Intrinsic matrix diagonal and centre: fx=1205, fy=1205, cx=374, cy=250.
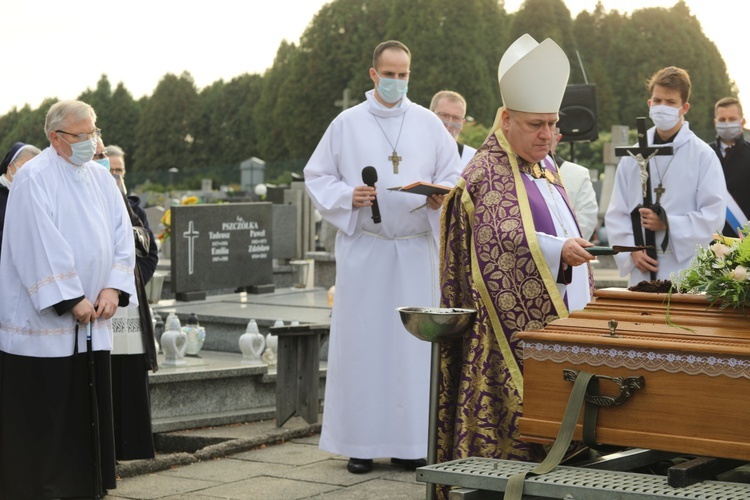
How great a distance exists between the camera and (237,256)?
14992 millimetres

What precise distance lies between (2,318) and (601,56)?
2775 inches

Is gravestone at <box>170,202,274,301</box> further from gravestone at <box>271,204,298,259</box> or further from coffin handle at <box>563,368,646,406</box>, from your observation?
coffin handle at <box>563,368,646,406</box>

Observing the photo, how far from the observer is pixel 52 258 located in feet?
19.2

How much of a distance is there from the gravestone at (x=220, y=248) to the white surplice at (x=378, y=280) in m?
7.17

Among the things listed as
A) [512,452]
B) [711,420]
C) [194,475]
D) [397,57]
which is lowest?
[194,475]

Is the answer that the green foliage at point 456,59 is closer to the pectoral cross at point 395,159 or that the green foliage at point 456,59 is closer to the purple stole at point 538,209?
the pectoral cross at point 395,159

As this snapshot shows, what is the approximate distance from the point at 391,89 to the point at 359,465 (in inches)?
86.6

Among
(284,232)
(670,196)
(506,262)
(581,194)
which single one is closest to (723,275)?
A: (506,262)

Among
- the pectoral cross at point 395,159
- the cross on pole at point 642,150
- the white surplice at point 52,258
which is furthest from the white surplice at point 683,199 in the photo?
the white surplice at point 52,258

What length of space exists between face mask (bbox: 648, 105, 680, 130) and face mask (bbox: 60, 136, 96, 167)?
124 inches

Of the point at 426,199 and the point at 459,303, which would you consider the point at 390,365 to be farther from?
the point at 459,303


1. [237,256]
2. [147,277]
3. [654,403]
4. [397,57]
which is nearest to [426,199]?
[397,57]

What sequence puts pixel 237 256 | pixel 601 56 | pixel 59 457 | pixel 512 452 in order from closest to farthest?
pixel 512 452
pixel 59 457
pixel 237 256
pixel 601 56

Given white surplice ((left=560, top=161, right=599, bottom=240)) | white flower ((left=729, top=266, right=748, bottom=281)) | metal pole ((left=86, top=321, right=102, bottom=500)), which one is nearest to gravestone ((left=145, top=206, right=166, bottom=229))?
white surplice ((left=560, top=161, right=599, bottom=240))
